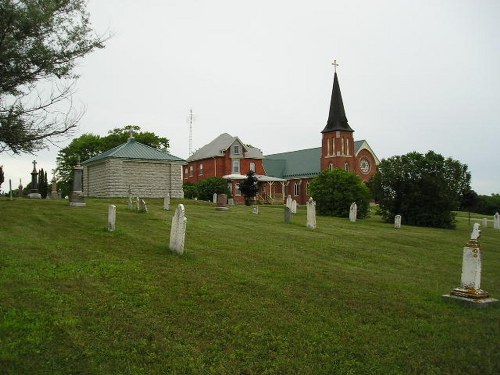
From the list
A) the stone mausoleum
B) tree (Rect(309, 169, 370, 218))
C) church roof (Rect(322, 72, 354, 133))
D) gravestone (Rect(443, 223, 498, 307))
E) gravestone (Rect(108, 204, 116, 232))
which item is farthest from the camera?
church roof (Rect(322, 72, 354, 133))

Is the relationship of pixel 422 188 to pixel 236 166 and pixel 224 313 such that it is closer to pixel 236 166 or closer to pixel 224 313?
pixel 224 313

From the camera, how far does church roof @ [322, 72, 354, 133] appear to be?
5856 cm

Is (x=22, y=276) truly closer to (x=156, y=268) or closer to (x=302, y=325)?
(x=156, y=268)

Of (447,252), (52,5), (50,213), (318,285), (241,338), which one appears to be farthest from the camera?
(50,213)

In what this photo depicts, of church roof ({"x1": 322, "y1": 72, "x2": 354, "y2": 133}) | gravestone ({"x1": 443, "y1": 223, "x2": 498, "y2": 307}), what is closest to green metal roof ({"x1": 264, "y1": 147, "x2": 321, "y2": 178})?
church roof ({"x1": 322, "y1": 72, "x2": 354, "y2": 133})

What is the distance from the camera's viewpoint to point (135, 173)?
120 ft

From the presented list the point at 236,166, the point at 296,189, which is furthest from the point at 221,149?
the point at 296,189

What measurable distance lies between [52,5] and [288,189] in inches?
2013

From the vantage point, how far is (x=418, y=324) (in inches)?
283

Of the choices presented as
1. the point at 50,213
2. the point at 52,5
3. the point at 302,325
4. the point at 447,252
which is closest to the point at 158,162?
the point at 50,213

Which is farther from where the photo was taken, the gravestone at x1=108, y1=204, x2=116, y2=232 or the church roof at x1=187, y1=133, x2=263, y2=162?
the church roof at x1=187, y1=133, x2=263, y2=162

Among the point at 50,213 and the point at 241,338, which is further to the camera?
the point at 50,213

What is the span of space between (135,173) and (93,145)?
2940 centimetres

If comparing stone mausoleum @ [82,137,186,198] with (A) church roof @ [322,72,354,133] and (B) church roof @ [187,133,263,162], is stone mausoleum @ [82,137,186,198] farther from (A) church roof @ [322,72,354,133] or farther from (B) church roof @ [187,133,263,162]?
(A) church roof @ [322,72,354,133]
